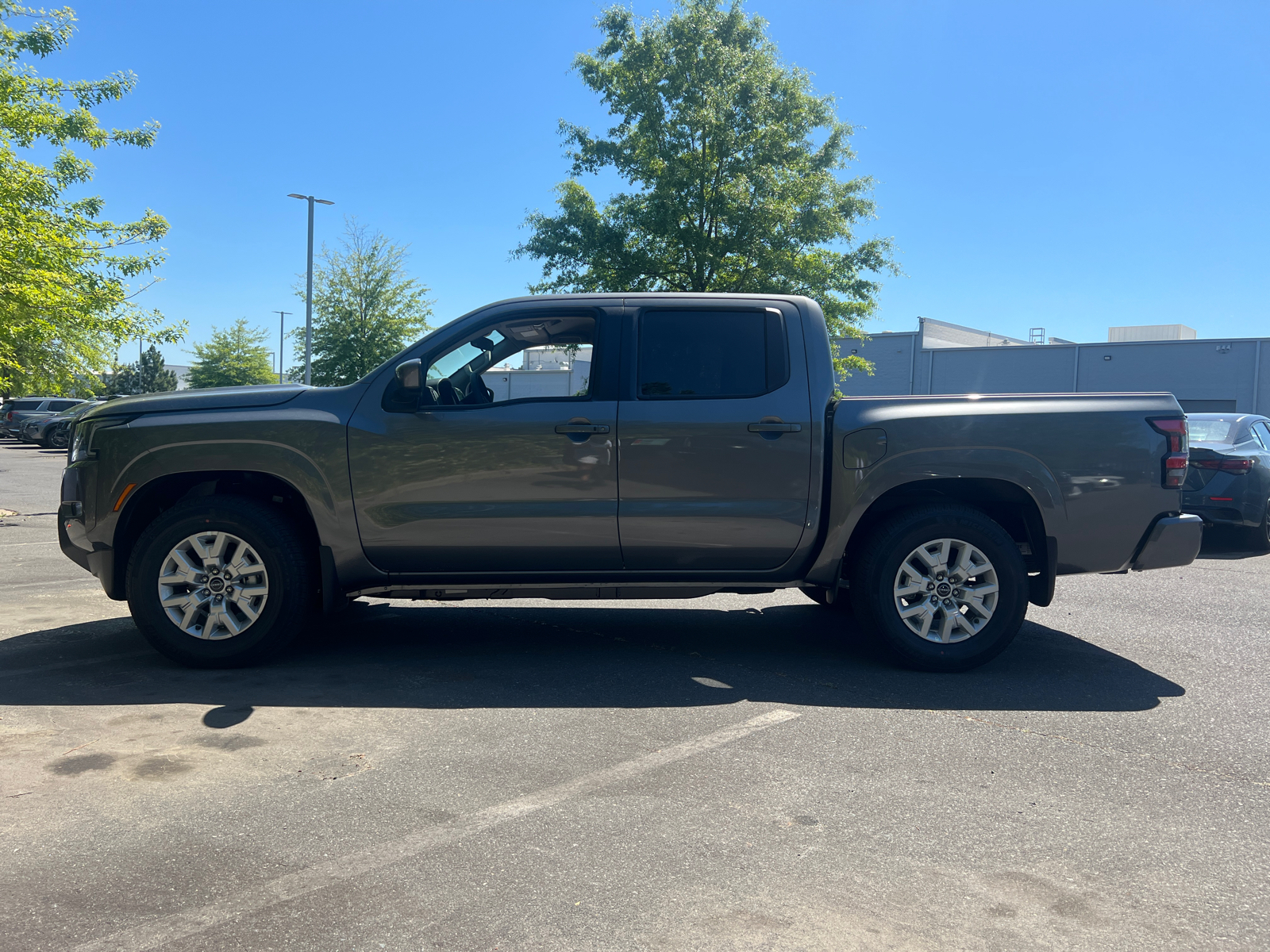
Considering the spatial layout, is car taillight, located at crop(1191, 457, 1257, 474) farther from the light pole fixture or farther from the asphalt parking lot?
the light pole fixture

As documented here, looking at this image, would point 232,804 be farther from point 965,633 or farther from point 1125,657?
point 1125,657

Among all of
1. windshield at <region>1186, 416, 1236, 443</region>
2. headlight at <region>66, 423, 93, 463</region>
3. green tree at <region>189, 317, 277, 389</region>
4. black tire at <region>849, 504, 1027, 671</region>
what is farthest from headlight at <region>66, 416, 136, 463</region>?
green tree at <region>189, 317, 277, 389</region>

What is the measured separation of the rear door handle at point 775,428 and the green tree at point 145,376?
6802 centimetres

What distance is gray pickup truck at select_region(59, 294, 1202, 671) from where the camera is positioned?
17.1 ft

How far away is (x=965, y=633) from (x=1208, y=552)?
6.70 m

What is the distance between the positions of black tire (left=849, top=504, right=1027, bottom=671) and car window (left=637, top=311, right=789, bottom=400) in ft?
3.54

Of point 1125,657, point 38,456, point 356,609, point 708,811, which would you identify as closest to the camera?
point 708,811

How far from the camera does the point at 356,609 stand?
7074 mm

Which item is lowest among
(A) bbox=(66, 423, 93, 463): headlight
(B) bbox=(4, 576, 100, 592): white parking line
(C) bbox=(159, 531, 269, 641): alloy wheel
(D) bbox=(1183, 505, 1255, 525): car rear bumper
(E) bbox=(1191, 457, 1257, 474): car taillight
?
(B) bbox=(4, 576, 100, 592): white parking line

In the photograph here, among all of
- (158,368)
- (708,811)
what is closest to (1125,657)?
(708,811)

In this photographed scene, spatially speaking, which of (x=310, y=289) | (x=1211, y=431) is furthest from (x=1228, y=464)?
(x=310, y=289)

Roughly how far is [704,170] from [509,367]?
54.7 feet

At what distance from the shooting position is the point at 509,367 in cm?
566

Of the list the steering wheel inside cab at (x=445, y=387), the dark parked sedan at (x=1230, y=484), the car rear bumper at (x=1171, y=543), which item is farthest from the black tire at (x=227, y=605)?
the dark parked sedan at (x=1230, y=484)
